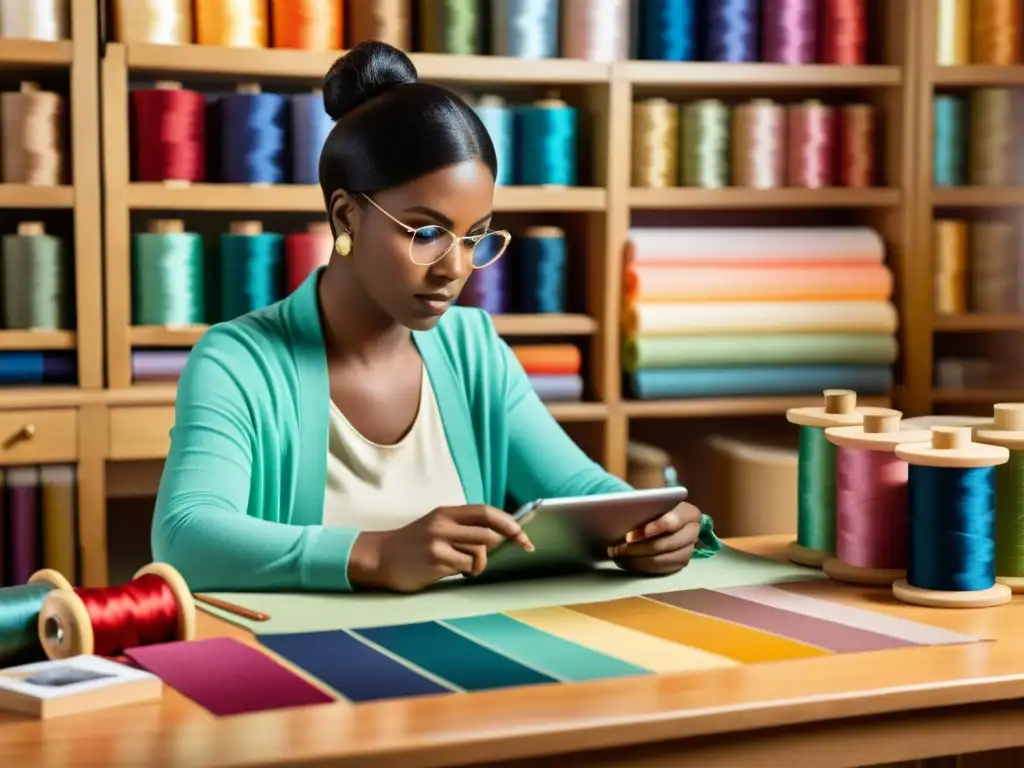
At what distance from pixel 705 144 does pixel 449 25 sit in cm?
72

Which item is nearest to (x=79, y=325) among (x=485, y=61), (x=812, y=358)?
(x=485, y=61)

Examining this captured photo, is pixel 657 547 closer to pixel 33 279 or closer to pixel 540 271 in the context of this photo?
pixel 540 271

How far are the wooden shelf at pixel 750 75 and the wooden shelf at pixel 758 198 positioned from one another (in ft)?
0.89

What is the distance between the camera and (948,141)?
3.77 meters

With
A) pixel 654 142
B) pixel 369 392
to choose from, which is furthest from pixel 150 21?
pixel 369 392

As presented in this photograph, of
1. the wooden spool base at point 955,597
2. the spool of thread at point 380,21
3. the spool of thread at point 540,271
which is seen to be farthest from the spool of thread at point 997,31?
the wooden spool base at point 955,597

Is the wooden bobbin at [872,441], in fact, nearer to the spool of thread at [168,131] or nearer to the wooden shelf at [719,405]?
the wooden shelf at [719,405]

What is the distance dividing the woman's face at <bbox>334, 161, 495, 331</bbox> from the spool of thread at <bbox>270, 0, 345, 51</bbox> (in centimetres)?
159

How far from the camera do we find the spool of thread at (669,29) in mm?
3609

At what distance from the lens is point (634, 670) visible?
134cm

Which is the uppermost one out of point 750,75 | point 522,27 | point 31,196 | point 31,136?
point 522,27

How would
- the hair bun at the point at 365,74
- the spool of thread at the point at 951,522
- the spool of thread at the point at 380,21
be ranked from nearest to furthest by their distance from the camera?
1. the spool of thread at the point at 951,522
2. the hair bun at the point at 365,74
3. the spool of thread at the point at 380,21

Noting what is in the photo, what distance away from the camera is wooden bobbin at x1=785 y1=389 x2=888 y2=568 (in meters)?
1.81

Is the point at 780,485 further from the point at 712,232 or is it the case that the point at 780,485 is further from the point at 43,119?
the point at 43,119
